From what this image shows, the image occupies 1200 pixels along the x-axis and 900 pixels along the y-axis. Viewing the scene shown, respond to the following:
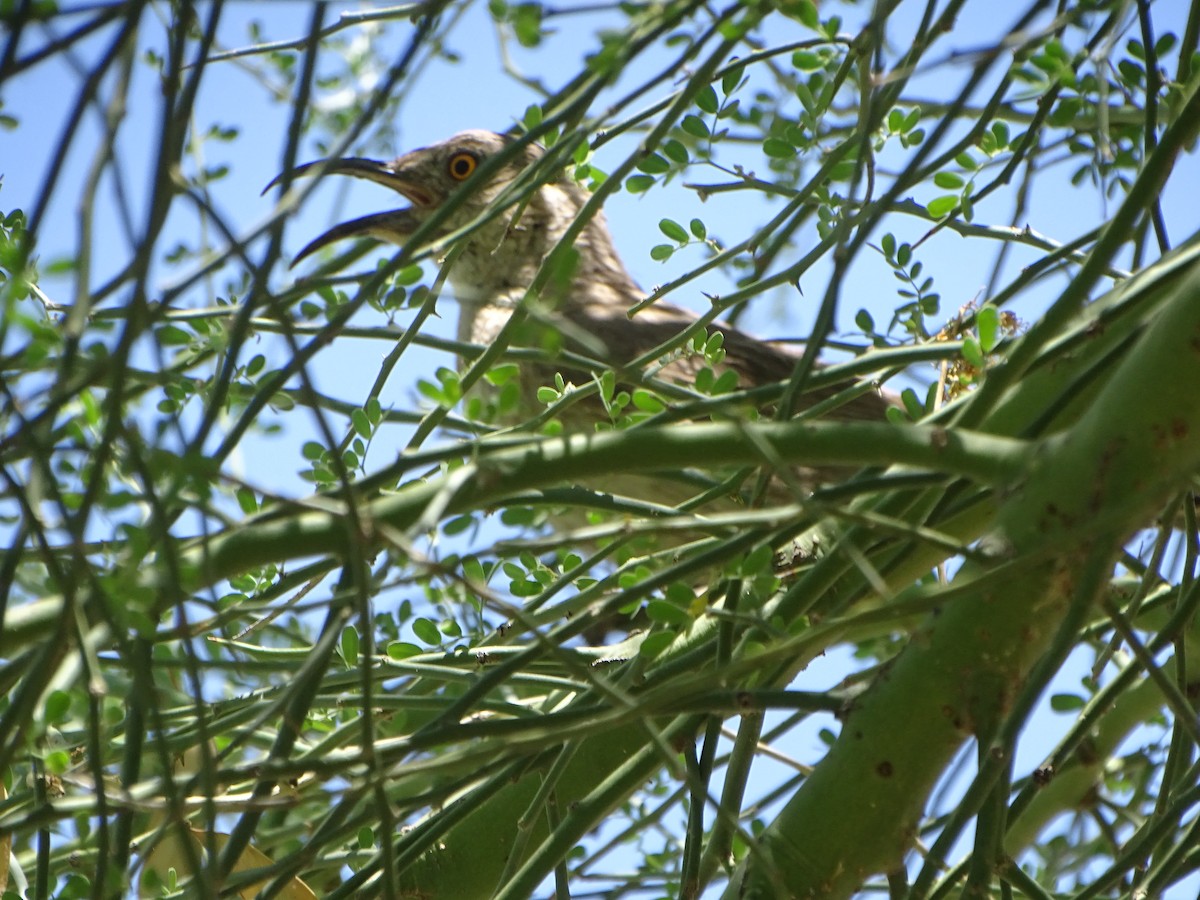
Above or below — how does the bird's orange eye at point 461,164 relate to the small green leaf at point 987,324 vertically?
above

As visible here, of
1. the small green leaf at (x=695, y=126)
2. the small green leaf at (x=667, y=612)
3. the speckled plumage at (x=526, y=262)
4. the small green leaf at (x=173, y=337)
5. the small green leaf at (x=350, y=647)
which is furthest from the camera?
the speckled plumage at (x=526, y=262)

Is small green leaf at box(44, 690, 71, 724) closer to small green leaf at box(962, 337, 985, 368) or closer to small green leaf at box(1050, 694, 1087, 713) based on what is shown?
small green leaf at box(962, 337, 985, 368)

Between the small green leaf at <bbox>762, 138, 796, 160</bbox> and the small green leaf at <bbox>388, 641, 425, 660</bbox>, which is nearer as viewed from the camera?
the small green leaf at <bbox>388, 641, 425, 660</bbox>

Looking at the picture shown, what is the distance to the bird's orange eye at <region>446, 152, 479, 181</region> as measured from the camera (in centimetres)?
498

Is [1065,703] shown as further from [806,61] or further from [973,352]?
[806,61]

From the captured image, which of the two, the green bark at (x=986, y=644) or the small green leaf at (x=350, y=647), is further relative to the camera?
the small green leaf at (x=350, y=647)

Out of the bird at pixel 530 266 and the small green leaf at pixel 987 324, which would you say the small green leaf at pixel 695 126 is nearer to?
the small green leaf at pixel 987 324

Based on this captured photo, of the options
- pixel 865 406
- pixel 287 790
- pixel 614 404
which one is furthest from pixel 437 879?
pixel 865 406

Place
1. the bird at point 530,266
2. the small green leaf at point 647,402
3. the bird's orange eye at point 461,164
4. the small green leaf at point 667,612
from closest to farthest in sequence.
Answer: the small green leaf at point 667,612 < the small green leaf at point 647,402 < the bird at point 530,266 < the bird's orange eye at point 461,164

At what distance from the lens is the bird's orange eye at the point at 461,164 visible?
4.98 m

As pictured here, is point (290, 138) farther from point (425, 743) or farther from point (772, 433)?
point (425, 743)

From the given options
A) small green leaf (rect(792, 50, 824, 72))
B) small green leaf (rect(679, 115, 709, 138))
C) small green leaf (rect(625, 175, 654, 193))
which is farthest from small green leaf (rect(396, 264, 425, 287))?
small green leaf (rect(792, 50, 824, 72))

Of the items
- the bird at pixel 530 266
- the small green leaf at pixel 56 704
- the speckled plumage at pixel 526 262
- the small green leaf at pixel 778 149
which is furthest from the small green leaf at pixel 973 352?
the speckled plumage at pixel 526 262

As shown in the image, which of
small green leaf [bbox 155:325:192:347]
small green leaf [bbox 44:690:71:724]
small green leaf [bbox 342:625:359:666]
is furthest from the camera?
small green leaf [bbox 342:625:359:666]
